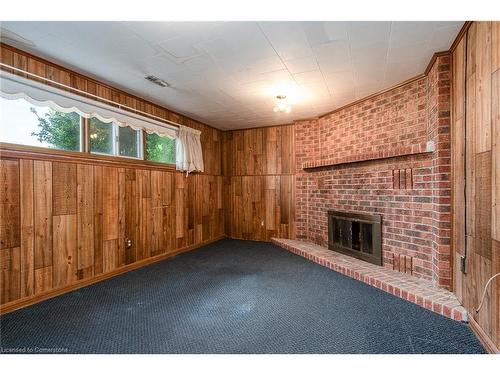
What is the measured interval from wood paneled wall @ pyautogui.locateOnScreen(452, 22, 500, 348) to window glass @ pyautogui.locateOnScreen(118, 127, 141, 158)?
3676mm

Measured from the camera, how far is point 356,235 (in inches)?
135

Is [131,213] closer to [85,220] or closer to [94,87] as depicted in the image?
[85,220]

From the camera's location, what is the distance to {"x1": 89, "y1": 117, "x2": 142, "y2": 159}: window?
9.52ft

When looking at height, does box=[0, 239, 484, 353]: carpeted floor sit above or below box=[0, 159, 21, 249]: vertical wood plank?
below

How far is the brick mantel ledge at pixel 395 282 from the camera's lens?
2027mm

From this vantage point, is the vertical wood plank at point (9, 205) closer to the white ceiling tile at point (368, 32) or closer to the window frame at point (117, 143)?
the window frame at point (117, 143)

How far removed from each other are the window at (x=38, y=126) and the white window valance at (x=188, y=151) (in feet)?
5.03

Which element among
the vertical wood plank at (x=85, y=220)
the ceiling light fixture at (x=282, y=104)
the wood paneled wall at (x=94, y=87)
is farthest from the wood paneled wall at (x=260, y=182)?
the vertical wood plank at (x=85, y=220)

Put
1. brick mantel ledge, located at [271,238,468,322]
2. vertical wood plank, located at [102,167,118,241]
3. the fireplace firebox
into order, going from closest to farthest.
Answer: brick mantel ledge, located at [271,238,468,322] → vertical wood plank, located at [102,167,118,241] → the fireplace firebox

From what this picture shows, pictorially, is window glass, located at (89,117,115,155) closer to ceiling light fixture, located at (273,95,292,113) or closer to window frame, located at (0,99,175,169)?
window frame, located at (0,99,175,169)

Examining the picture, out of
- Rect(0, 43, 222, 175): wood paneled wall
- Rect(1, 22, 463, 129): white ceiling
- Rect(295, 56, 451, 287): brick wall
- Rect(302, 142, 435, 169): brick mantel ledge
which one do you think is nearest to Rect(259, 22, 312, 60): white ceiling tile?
Rect(1, 22, 463, 129): white ceiling

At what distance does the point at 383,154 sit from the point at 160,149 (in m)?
3.19

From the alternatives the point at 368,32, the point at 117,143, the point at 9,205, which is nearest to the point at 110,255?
the point at 9,205
